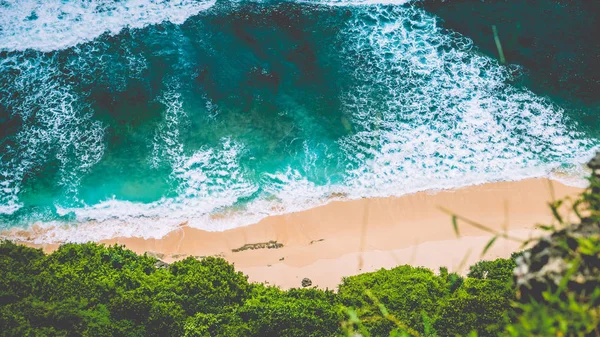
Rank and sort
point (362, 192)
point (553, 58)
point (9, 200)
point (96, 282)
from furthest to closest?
1. point (553, 58)
2. point (9, 200)
3. point (362, 192)
4. point (96, 282)

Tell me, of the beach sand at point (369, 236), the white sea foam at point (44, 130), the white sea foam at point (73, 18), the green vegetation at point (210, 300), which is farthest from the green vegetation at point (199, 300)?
the white sea foam at point (73, 18)

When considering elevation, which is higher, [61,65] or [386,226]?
[61,65]

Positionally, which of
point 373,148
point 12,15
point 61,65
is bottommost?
point 373,148

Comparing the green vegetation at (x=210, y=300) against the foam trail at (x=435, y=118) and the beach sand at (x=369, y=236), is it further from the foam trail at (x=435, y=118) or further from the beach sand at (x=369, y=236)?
the foam trail at (x=435, y=118)

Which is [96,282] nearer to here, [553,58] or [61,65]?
[61,65]

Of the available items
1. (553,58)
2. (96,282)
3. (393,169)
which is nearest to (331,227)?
(393,169)

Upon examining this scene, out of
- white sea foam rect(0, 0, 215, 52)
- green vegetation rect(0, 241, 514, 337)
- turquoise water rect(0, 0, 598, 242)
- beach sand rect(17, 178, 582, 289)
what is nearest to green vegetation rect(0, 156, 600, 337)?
green vegetation rect(0, 241, 514, 337)

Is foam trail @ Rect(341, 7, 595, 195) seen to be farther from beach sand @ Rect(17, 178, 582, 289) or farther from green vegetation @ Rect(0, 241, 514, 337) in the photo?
green vegetation @ Rect(0, 241, 514, 337)
